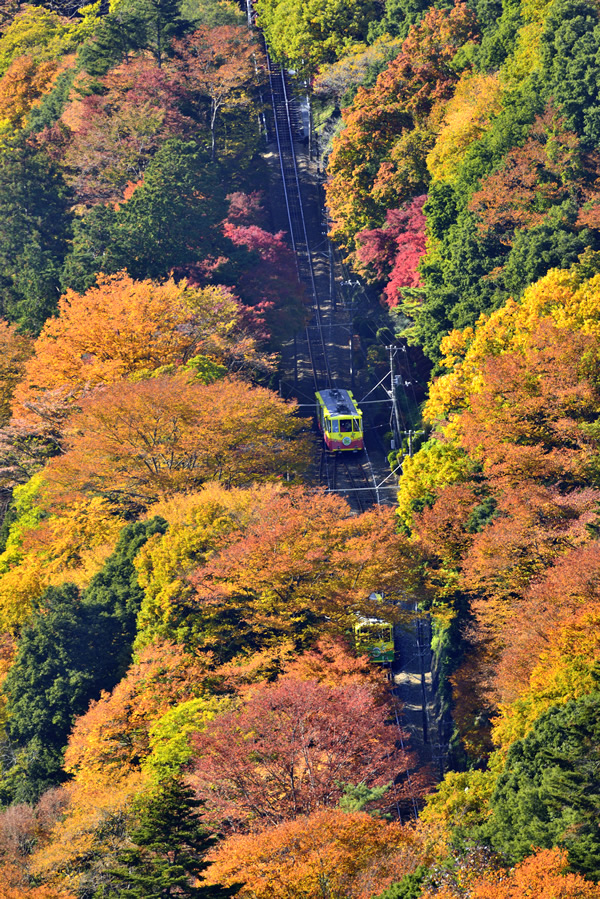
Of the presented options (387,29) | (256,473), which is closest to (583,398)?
(256,473)

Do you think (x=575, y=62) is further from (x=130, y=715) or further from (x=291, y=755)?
(x=291, y=755)

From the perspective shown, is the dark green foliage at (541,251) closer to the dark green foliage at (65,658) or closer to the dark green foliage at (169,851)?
the dark green foliage at (65,658)

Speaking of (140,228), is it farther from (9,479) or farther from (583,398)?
(583,398)

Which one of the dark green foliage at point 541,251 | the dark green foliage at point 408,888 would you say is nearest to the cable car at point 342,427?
the dark green foliage at point 541,251

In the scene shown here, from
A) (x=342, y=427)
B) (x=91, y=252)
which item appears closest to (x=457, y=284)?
Answer: (x=342, y=427)

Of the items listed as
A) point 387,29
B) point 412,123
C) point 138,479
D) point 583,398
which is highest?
point 387,29

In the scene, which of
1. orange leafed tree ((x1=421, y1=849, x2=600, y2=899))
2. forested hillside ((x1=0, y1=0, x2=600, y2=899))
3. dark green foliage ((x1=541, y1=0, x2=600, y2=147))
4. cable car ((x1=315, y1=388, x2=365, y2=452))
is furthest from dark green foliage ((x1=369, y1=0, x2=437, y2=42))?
orange leafed tree ((x1=421, y1=849, x2=600, y2=899))
